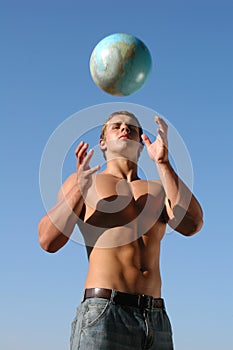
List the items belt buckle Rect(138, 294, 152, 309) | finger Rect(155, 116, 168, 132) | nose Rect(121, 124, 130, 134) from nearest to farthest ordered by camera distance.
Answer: belt buckle Rect(138, 294, 152, 309) < finger Rect(155, 116, 168, 132) < nose Rect(121, 124, 130, 134)

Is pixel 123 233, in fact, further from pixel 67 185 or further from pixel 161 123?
pixel 161 123

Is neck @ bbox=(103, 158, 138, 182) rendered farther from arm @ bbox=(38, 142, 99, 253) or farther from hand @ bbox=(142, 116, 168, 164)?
arm @ bbox=(38, 142, 99, 253)

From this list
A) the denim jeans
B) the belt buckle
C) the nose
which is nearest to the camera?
the denim jeans

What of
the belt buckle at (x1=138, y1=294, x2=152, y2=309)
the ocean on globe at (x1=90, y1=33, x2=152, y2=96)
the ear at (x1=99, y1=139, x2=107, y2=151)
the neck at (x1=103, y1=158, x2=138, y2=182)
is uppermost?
the ocean on globe at (x1=90, y1=33, x2=152, y2=96)

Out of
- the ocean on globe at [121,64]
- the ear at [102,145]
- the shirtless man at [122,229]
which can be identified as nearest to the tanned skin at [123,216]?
the shirtless man at [122,229]

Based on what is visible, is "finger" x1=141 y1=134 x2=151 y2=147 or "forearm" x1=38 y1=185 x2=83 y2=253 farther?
"finger" x1=141 y1=134 x2=151 y2=147

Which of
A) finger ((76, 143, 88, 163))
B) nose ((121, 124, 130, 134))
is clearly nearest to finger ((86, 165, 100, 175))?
finger ((76, 143, 88, 163))

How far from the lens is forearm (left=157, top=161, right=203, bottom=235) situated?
5.96 m

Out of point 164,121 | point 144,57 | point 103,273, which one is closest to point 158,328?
point 103,273

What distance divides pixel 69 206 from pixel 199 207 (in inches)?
55.1

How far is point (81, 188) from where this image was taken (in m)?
5.73

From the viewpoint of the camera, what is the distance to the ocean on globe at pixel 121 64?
6539 millimetres

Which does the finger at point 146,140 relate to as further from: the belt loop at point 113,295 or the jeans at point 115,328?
the jeans at point 115,328

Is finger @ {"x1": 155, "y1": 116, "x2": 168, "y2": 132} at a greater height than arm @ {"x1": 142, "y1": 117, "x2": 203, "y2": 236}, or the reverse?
finger @ {"x1": 155, "y1": 116, "x2": 168, "y2": 132}
